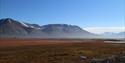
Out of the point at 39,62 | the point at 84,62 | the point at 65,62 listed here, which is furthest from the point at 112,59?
the point at 39,62

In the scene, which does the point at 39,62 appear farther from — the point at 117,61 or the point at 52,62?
the point at 117,61

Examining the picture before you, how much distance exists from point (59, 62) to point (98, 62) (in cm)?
519

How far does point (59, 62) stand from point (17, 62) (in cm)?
426

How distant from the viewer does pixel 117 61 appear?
1939 centimetres

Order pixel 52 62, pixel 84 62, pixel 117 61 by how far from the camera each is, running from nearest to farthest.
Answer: pixel 117 61, pixel 84 62, pixel 52 62

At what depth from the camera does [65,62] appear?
2320 cm

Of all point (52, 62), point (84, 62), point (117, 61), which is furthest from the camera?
point (52, 62)

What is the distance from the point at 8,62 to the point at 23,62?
70.0 inches

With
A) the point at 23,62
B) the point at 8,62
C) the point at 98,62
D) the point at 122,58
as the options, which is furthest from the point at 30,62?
the point at 122,58

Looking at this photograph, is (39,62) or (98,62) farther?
(39,62)

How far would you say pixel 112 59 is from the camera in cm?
1977

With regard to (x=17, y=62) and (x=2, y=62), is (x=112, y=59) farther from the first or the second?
(x=2, y=62)

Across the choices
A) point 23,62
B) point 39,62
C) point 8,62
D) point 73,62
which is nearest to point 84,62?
point 73,62

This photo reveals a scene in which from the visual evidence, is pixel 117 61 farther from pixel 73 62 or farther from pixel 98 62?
pixel 73 62
